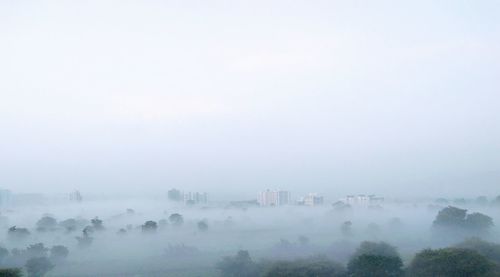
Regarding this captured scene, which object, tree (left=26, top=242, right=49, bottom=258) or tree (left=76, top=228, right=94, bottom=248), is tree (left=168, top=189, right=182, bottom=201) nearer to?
tree (left=76, top=228, right=94, bottom=248)

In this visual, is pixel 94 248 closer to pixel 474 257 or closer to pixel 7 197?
pixel 474 257

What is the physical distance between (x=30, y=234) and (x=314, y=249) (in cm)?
3272

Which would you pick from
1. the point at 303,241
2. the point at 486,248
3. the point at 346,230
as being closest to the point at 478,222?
the point at 346,230

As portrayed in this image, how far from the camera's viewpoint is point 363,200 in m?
108

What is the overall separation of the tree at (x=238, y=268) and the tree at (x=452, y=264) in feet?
30.8

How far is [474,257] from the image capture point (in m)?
26.5

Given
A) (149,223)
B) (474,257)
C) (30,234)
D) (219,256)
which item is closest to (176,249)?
(219,256)

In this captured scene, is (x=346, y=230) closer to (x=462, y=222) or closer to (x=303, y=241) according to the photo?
(x=303, y=241)

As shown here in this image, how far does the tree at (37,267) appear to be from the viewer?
33781 millimetres

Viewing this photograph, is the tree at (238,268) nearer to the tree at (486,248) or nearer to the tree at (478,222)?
the tree at (486,248)

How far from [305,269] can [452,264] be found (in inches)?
301

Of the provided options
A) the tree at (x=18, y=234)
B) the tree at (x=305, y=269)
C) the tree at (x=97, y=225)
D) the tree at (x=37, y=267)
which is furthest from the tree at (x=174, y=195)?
the tree at (x=305, y=269)

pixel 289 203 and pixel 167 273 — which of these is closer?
pixel 167 273

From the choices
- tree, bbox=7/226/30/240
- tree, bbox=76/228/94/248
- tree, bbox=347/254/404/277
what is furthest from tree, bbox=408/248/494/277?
tree, bbox=7/226/30/240
